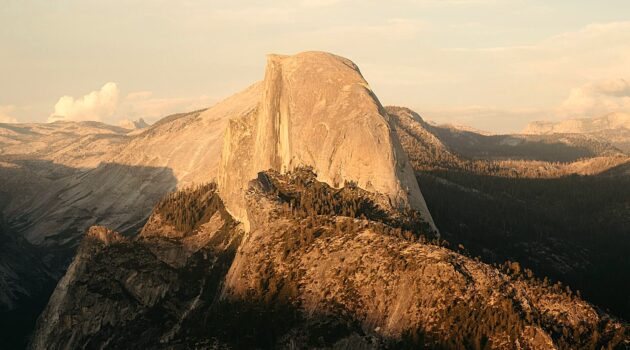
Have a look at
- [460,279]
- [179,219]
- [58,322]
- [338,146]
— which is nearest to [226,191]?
[179,219]

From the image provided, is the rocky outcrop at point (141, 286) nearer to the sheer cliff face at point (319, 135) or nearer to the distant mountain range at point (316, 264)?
the distant mountain range at point (316, 264)

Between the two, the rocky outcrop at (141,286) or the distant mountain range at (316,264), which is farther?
the rocky outcrop at (141,286)

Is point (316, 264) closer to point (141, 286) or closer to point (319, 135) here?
point (319, 135)

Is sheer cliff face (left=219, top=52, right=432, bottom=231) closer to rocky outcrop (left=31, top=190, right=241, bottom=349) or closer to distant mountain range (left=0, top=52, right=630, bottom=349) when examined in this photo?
distant mountain range (left=0, top=52, right=630, bottom=349)

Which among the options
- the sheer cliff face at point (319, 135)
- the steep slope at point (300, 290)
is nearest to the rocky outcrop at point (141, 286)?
the steep slope at point (300, 290)

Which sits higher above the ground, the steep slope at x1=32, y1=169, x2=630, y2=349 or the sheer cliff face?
the sheer cliff face

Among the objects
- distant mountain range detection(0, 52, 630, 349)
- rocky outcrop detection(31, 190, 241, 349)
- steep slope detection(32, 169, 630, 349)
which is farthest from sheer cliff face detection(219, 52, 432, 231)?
rocky outcrop detection(31, 190, 241, 349)
